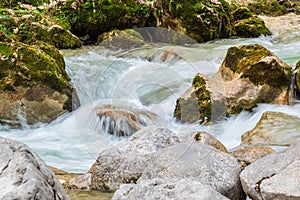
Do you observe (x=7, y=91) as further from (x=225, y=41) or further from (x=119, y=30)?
(x=225, y=41)

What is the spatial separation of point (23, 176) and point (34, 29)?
840 cm

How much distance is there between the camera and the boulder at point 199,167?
3633mm

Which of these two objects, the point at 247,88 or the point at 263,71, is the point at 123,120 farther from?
the point at 263,71

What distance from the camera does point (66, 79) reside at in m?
8.36

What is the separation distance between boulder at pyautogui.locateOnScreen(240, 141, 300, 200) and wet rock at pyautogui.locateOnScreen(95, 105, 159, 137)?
8.61 feet

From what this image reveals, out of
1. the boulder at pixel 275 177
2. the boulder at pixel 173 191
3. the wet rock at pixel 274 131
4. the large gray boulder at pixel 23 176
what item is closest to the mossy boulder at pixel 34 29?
the wet rock at pixel 274 131

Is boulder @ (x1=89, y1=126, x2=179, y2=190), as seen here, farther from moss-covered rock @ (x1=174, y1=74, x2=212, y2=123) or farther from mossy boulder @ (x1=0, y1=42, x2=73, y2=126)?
mossy boulder @ (x1=0, y1=42, x2=73, y2=126)

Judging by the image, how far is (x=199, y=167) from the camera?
368cm

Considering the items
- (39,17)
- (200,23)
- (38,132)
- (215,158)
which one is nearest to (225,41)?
(200,23)

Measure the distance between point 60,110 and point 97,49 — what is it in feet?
10.1

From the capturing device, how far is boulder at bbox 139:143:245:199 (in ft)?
11.9

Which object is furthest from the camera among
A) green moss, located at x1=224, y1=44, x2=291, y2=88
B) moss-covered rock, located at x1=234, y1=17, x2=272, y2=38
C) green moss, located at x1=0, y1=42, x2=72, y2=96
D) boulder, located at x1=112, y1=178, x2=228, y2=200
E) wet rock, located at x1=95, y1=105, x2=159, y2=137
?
moss-covered rock, located at x1=234, y1=17, x2=272, y2=38

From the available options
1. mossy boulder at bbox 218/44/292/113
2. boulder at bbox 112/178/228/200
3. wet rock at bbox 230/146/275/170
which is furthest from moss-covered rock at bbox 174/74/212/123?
boulder at bbox 112/178/228/200

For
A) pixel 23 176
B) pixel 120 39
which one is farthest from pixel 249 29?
pixel 23 176
